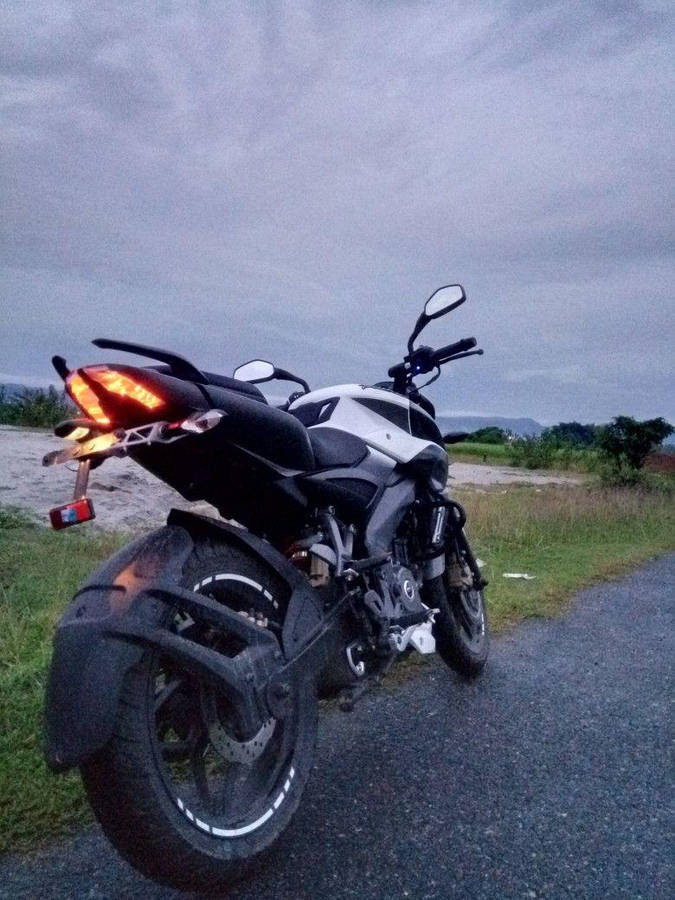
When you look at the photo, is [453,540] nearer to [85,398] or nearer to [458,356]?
[458,356]

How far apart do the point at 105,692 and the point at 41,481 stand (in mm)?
6693

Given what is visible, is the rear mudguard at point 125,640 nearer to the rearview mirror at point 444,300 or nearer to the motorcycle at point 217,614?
the motorcycle at point 217,614

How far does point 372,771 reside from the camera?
2.74 meters

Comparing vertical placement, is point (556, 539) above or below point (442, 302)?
below

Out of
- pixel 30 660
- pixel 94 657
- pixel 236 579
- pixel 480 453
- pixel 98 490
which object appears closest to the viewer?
pixel 94 657

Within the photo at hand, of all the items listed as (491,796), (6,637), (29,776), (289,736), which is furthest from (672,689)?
(6,637)

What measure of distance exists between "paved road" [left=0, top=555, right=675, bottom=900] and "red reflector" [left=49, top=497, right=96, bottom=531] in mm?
995

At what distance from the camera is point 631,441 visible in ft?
50.2

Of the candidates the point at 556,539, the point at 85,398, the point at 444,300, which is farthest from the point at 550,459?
the point at 85,398

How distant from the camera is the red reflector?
5.97ft

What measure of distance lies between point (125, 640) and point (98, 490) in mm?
6641

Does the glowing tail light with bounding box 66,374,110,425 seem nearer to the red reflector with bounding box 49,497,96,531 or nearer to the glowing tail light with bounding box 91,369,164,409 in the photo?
the glowing tail light with bounding box 91,369,164,409

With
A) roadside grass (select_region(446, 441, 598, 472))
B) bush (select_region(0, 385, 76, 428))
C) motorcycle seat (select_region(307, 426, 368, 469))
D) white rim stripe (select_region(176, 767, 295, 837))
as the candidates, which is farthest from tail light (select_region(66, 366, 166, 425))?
roadside grass (select_region(446, 441, 598, 472))

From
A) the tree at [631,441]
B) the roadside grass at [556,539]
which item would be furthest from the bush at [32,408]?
the tree at [631,441]
